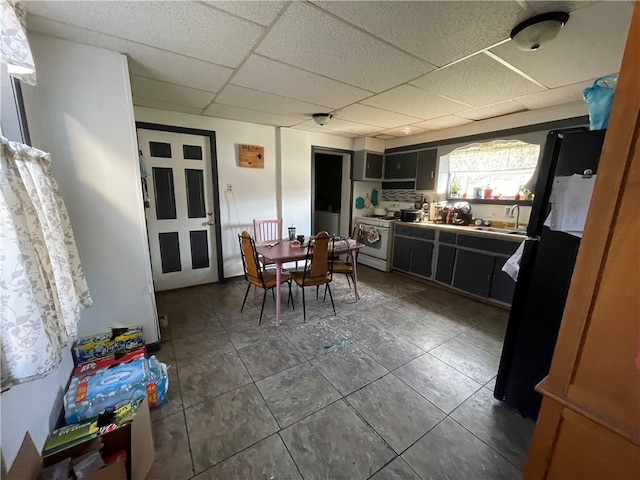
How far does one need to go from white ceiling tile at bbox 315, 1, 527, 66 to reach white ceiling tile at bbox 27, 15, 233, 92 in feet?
3.81

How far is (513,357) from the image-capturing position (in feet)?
5.32

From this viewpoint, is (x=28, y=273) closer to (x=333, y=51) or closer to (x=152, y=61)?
(x=152, y=61)

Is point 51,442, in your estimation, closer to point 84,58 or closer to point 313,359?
point 313,359

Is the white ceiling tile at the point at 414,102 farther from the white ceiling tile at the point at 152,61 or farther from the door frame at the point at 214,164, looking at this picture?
the door frame at the point at 214,164

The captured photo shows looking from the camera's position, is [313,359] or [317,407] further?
[313,359]

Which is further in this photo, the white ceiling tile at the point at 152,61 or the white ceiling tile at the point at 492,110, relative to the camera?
the white ceiling tile at the point at 492,110

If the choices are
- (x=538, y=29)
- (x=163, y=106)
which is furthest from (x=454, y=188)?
(x=163, y=106)

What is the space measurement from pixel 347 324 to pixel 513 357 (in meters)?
1.39

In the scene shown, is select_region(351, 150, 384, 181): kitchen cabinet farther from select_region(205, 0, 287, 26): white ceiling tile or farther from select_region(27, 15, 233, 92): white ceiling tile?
select_region(205, 0, 287, 26): white ceiling tile

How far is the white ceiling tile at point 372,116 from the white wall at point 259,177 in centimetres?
102

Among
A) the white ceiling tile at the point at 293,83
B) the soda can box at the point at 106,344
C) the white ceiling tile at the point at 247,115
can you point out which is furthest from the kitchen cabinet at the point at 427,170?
the soda can box at the point at 106,344

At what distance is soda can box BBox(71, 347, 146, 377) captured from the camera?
5.46ft

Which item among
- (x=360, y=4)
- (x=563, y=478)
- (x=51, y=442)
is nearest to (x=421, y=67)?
(x=360, y=4)

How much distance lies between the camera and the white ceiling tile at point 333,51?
1.43 m
